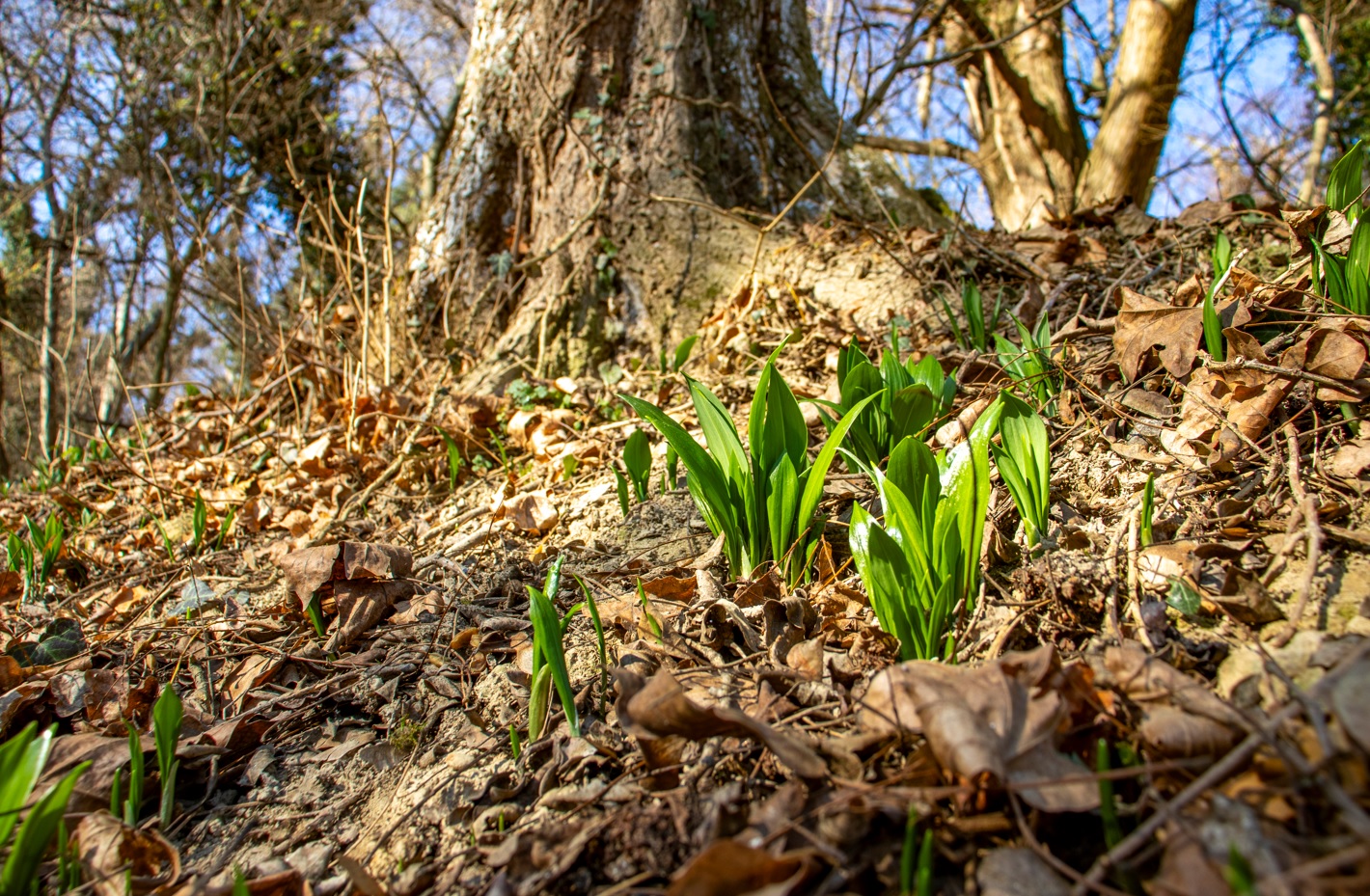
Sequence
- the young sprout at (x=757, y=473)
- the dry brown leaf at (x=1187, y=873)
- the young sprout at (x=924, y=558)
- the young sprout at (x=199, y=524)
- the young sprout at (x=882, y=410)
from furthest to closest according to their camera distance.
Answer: the young sprout at (x=199, y=524) < the young sprout at (x=882, y=410) < the young sprout at (x=757, y=473) < the young sprout at (x=924, y=558) < the dry brown leaf at (x=1187, y=873)

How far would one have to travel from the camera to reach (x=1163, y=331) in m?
1.77

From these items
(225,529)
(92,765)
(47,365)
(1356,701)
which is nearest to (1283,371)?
(1356,701)

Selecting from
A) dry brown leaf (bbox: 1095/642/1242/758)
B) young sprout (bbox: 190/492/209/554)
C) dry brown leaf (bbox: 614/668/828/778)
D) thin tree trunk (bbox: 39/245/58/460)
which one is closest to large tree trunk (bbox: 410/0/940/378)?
young sprout (bbox: 190/492/209/554)

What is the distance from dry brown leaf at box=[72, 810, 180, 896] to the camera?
1077mm

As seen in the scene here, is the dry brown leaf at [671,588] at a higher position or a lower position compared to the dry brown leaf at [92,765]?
higher

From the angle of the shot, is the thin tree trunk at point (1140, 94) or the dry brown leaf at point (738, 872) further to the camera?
the thin tree trunk at point (1140, 94)

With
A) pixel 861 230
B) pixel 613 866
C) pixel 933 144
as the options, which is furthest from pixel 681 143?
pixel 933 144

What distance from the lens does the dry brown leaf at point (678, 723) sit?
0.97 meters

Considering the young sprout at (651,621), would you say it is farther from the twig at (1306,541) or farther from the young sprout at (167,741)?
the twig at (1306,541)

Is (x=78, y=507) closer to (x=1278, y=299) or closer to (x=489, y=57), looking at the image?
(x=489, y=57)

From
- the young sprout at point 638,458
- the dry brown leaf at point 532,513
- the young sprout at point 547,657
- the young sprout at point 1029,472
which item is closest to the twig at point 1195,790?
the young sprout at point 1029,472

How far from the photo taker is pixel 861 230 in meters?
3.29

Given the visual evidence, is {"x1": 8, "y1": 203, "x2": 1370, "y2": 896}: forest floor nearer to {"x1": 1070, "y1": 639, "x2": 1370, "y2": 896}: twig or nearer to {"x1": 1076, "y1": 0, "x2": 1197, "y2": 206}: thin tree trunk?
{"x1": 1070, "y1": 639, "x2": 1370, "y2": 896}: twig

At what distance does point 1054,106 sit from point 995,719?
7454 millimetres
